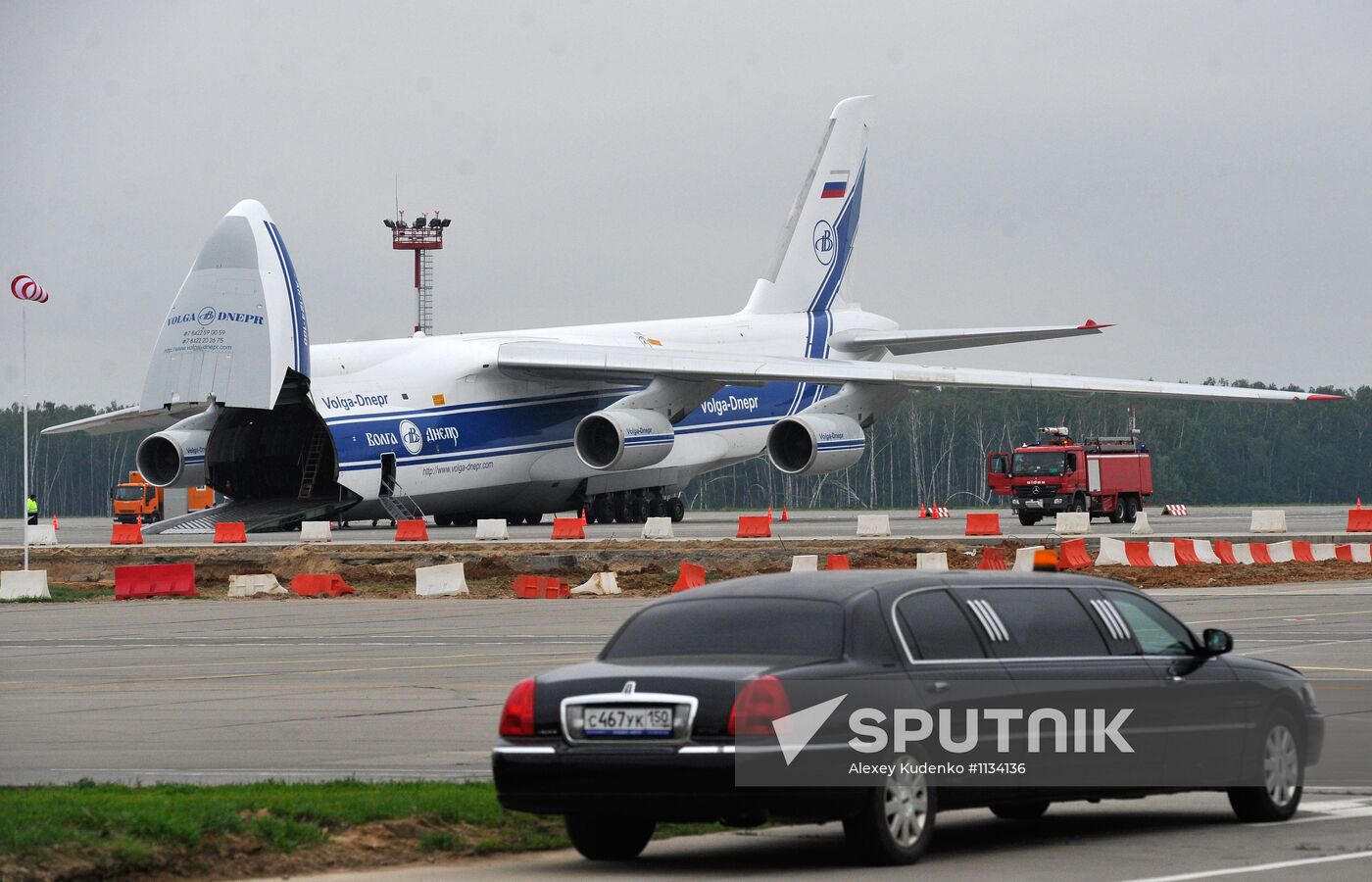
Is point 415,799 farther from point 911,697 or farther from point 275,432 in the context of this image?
point 275,432

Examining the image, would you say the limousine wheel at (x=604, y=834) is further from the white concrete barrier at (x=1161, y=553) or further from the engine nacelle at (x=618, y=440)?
the engine nacelle at (x=618, y=440)

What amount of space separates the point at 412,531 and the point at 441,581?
811 cm

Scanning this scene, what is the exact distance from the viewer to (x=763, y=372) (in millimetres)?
44875

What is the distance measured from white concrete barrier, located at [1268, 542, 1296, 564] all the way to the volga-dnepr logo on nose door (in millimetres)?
18815

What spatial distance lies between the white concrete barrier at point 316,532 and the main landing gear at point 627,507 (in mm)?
9712

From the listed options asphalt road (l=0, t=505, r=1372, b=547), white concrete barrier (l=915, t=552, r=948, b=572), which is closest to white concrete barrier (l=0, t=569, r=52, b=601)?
asphalt road (l=0, t=505, r=1372, b=547)

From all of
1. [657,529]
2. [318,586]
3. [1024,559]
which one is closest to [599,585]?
[318,586]

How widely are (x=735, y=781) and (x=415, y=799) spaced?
2.28 meters

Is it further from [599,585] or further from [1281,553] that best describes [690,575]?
[1281,553]

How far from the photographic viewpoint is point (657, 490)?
166 ft

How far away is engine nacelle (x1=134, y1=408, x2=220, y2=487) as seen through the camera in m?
41.4

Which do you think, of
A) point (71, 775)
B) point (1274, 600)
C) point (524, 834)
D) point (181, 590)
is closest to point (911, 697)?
point (524, 834)

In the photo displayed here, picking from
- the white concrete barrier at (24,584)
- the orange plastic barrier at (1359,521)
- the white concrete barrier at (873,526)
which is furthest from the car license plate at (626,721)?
the orange plastic barrier at (1359,521)

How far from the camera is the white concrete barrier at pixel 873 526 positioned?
40625mm
